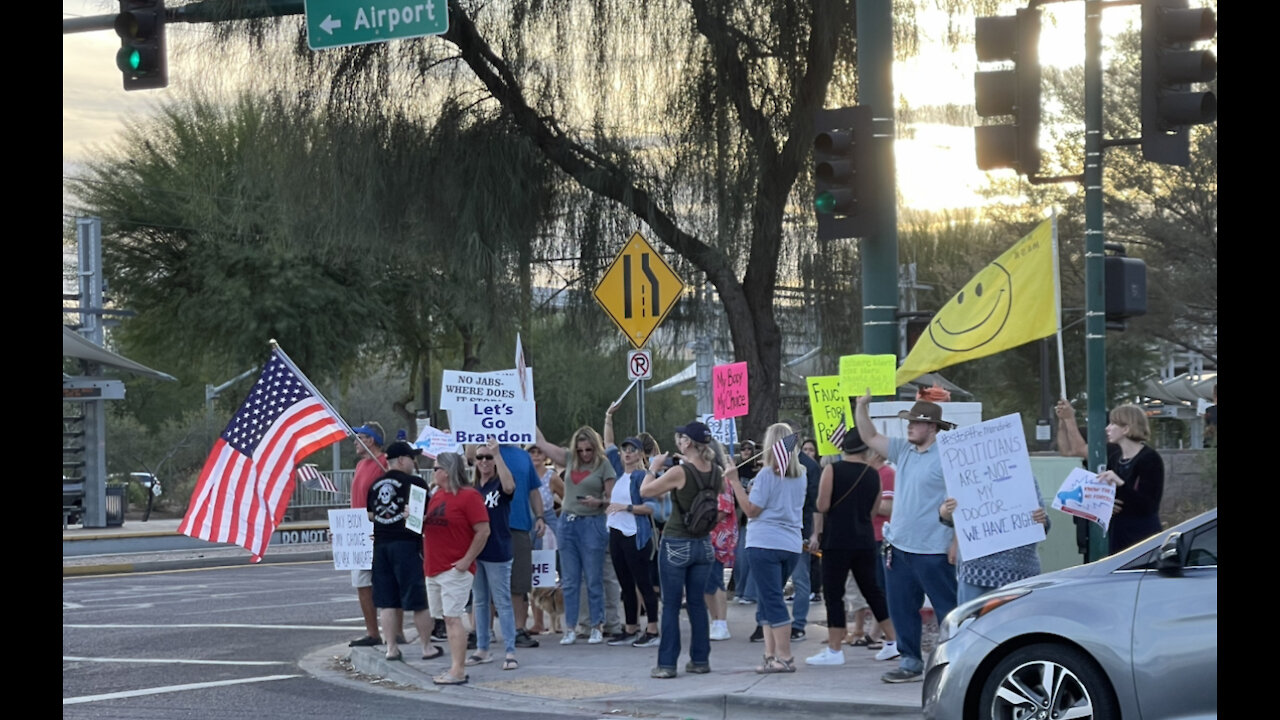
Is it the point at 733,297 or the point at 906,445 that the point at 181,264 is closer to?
the point at 733,297

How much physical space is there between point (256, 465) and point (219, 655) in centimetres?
211

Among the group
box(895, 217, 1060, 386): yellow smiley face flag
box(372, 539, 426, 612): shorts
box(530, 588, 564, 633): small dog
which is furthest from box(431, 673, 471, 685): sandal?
box(895, 217, 1060, 386): yellow smiley face flag

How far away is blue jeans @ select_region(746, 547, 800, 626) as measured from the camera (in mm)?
10773

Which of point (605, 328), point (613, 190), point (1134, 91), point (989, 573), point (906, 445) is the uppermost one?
point (1134, 91)

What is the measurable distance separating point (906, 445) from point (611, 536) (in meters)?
3.39

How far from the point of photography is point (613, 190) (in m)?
15.7

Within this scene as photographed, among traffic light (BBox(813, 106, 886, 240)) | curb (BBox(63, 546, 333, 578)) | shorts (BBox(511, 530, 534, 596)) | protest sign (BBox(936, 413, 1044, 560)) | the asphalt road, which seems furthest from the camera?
curb (BBox(63, 546, 333, 578))

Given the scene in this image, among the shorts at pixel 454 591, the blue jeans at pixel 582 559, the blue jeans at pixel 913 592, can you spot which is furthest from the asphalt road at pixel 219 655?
the blue jeans at pixel 913 592

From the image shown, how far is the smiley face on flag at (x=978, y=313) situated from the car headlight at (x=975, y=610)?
275 cm

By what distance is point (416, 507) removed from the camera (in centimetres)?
1192

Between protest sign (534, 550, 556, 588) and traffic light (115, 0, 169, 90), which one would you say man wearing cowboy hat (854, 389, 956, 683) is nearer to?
protest sign (534, 550, 556, 588)

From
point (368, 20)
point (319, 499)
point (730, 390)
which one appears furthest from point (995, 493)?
point (319, 499)

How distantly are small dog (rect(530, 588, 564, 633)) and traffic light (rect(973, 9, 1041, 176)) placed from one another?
6.05 m

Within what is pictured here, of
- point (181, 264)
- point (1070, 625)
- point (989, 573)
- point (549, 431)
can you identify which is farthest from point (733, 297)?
point (549, 431)
